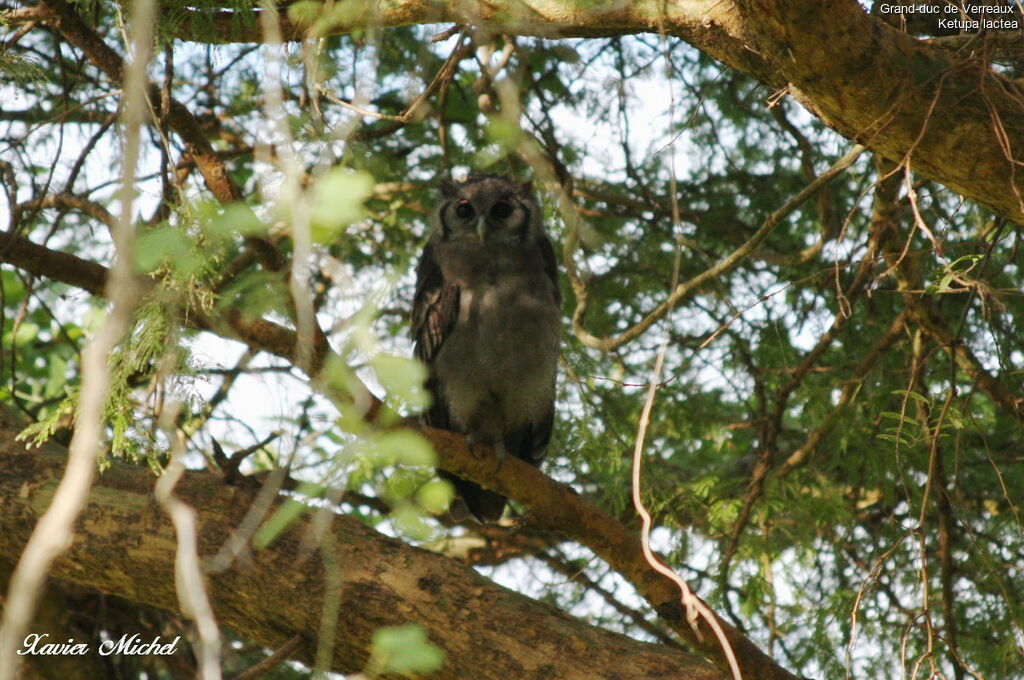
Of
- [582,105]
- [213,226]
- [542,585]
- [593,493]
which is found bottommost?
[213,226]

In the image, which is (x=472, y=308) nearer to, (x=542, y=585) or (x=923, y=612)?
(x=542, y=585)

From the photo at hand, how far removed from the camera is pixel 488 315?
458 centimetres

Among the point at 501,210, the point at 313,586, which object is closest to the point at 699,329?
the point at 501,210

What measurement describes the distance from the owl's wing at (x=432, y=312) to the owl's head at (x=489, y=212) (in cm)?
22

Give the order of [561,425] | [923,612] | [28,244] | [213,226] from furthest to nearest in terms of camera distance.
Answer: [561,425]
[28,244]
[923,612]
[213,226]

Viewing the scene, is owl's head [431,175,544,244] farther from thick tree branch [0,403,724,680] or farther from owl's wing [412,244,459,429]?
thick tree branch [0,403,724,680]

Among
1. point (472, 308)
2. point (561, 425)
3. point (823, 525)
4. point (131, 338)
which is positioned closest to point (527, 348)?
point (472, 308)

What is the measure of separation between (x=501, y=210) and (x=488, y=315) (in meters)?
0.56

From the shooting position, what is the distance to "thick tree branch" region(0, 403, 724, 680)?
3.31 meters

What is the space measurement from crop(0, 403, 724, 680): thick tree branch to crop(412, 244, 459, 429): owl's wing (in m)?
1.30

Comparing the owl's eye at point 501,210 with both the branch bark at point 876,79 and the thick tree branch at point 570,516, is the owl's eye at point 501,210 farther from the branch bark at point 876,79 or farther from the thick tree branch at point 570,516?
the branch bark at point 876,79

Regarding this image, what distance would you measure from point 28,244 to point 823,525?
12.3 ft

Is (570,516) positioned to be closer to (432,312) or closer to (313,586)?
(313,586)

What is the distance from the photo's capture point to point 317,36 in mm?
3109
